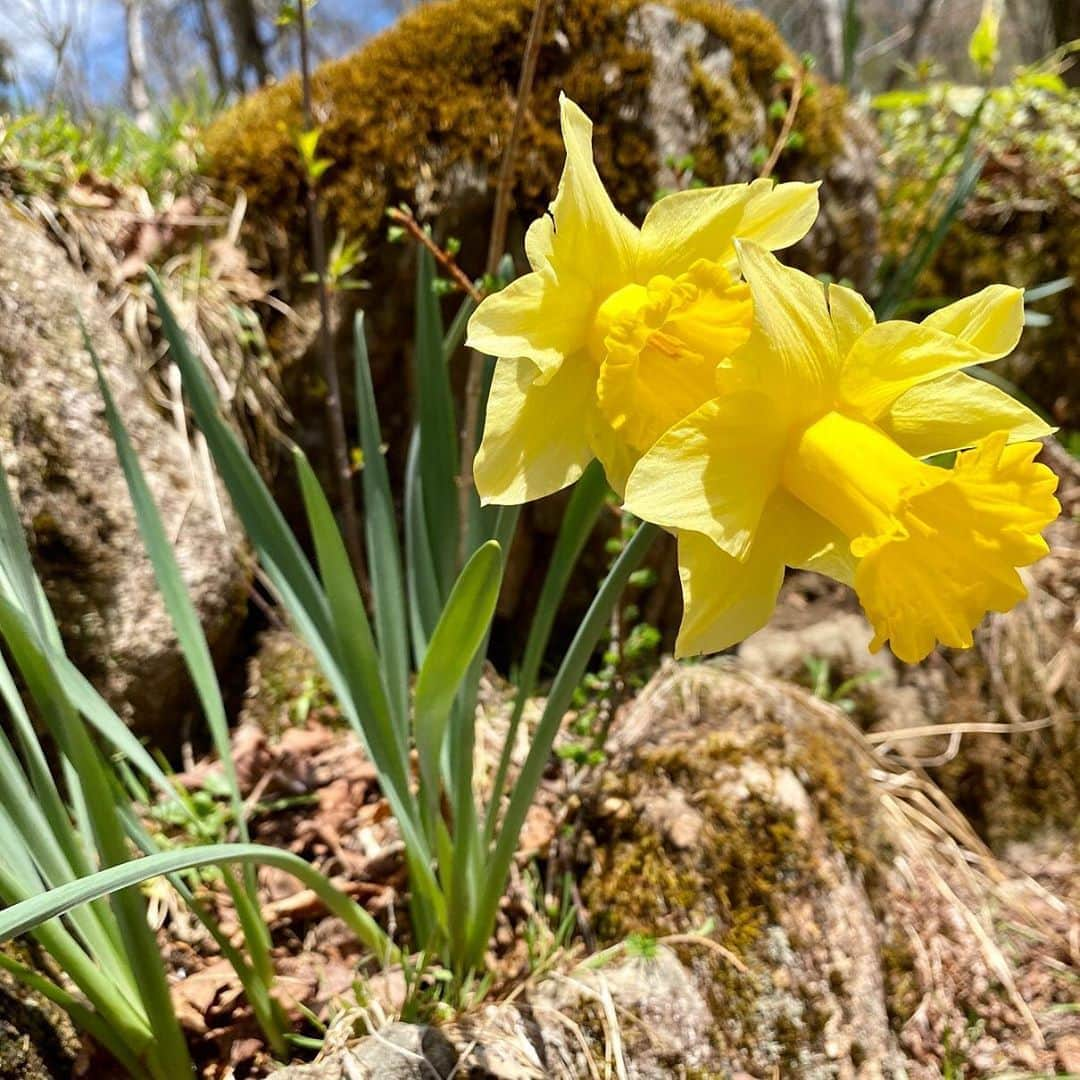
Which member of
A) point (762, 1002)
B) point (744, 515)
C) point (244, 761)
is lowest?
point (762, 1002)

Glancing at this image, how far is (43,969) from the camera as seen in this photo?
0.92m

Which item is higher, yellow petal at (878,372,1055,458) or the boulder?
the boulder

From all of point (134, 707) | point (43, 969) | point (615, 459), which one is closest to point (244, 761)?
point (134, 707)

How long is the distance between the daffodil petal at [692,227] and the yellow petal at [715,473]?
0.17 m

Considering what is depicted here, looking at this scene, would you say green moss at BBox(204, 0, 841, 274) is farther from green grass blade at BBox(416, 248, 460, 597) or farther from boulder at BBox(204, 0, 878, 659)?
green grass blade at BBox(416, 248, 460, 597)

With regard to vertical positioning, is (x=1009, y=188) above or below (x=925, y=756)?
above

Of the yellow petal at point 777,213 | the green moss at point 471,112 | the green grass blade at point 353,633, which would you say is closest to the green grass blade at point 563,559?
the green grass blade at point 353,633

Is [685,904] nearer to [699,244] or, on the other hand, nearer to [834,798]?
[834,798]

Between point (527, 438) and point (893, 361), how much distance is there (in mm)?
306

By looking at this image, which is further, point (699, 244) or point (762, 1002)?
point (762, 1002)

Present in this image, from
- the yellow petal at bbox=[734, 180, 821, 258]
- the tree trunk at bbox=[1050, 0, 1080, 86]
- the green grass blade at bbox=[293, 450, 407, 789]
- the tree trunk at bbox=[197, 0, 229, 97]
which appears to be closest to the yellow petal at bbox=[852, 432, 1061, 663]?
the yellow petal at bbox=[734, 180, 821, 258]

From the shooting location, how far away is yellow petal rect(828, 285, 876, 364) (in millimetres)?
645

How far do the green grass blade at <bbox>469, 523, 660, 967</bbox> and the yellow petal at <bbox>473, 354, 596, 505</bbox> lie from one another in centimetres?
9

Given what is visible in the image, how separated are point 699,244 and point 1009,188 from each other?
8.05ft
